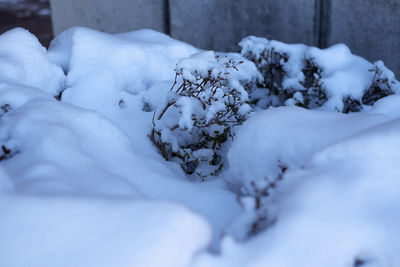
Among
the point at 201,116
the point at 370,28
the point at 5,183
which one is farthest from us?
the point at 370,28

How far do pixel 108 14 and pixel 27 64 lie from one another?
203 centimetres

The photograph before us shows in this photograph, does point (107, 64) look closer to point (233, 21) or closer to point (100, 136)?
point (100, 136)

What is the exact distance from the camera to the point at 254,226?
4.41ft

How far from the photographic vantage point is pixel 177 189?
1.86 m

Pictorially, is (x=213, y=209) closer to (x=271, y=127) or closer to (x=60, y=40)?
(x=271, y=127)

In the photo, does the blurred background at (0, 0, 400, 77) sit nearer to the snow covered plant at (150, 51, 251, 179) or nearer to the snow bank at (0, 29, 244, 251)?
the snow bank at (0, 29, 244, 251)

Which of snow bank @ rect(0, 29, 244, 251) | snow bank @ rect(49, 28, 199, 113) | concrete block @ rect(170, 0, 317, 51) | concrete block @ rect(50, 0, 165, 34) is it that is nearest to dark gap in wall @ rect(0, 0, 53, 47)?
concrete block @ rect(50, 0, 165, 34)

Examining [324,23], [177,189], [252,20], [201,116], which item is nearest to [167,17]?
[252,20]

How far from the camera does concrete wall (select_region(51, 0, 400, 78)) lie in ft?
11.3

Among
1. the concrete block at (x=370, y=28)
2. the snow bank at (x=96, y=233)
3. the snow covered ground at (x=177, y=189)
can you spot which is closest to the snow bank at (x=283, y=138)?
the snow covered ground at (x=177, y=189)

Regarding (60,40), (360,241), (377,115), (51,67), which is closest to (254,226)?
(360,241)

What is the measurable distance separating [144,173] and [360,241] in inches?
37.6

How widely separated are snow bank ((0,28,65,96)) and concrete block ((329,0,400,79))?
7.10 ft

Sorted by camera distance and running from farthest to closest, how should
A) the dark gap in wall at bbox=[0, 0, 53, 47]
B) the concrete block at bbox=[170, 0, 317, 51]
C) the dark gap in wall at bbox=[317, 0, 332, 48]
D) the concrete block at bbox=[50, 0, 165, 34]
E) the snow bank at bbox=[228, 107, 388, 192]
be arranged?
the dark gap in wall at bbox=[0, 0, 53, 47]
the concrete block at bbox=[50, 0, 165, 34]
the concrete block at bbox=[170, 0, 317, 51]
the dark gap in wall at bbox=[317, 0, 332, 48]
the snow bank at bbox=[228, 107, 388, 192]
